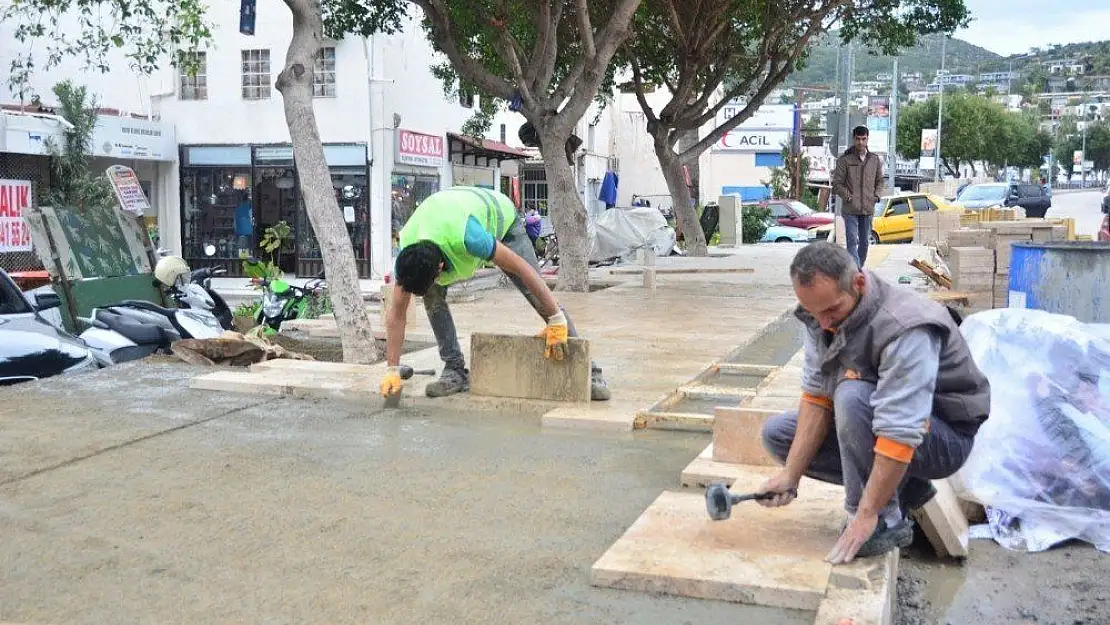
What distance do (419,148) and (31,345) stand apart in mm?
17265

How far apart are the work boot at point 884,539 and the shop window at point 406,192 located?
20618 millimetres

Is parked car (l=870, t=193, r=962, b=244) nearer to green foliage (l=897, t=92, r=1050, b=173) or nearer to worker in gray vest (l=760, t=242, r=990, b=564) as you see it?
worker in gray vest (l=760, t=242, r=990, b=564)

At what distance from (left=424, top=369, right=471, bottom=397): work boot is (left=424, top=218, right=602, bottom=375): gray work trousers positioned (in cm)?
4

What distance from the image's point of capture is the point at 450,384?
22.8ft

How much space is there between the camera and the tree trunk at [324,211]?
8.88 meters

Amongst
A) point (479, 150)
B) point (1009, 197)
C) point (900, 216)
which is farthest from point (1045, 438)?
point (1009, 197)

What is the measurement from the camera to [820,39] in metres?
24.5

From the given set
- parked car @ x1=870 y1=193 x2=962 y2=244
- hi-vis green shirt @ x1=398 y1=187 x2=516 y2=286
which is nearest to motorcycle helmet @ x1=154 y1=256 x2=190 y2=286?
hi-vis green shirt @ x1=398 y1=187 x2=516 y2=286

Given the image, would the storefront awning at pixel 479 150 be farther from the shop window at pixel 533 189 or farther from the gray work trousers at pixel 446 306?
the gray work trousers at pixel 446 306

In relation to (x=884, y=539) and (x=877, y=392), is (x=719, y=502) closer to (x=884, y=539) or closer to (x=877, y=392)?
(x=884, y=539)

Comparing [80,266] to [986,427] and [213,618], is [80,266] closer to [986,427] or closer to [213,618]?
[213,618]

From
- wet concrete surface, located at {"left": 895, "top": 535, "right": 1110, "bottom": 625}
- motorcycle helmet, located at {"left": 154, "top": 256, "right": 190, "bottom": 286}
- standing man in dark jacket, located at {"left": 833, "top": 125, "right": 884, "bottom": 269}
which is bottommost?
wet concrete surface, located at {"left": 895, "top": 535, "right": 1110, "bottom": 625}

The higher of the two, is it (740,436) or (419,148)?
(419,148)

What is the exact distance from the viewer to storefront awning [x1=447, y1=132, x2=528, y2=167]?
26578 millimetres
